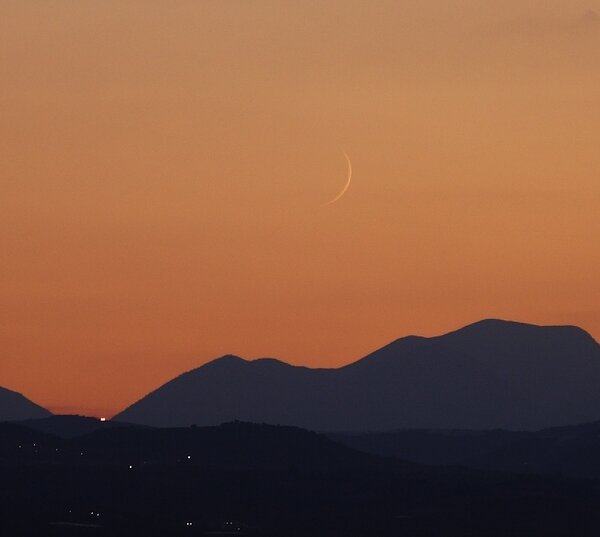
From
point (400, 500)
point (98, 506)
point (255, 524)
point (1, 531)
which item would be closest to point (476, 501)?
point (400, 500)

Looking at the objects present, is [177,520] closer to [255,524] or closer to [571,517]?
[255,524]

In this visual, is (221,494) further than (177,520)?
Yes

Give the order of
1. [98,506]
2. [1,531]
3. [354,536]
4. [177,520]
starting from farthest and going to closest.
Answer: [98,506] → [177,520] → [354,536] → [1,531]

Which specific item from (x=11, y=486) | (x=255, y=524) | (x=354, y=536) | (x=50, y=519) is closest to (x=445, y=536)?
(x=354, y=536)

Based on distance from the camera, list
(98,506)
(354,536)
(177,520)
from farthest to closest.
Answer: (98,506)
(177,520)
(354,536)

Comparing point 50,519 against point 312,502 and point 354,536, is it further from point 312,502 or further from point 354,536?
point 312,502


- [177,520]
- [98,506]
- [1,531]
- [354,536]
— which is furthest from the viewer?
[98,506]

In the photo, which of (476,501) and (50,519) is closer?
(50,519)

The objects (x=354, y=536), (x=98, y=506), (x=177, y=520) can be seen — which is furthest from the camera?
(x=98, y=506)

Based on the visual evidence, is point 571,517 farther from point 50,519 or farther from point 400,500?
point 50,519
